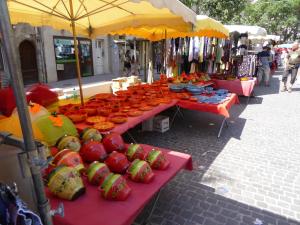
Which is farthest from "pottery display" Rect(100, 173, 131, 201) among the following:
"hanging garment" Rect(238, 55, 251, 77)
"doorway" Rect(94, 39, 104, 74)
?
"doorway" Rect(94, 39, 104, 74)

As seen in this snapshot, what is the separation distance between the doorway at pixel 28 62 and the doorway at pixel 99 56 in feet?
16.6

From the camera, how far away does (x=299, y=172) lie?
3.58 metres

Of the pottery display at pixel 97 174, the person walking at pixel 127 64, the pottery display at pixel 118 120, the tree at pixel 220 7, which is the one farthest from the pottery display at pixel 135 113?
the tree at pixel 220 7

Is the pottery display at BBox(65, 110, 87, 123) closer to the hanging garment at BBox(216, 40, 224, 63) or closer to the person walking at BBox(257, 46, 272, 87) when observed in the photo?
the hanging garment at BBox(216, 40, 224, 63)

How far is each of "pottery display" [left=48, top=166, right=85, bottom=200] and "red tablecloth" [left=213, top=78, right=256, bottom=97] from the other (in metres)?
6.78

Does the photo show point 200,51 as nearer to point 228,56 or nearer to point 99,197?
point 228,56

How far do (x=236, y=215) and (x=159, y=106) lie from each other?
2329 mm

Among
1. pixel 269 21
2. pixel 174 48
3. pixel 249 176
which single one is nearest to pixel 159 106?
pixel 249 176

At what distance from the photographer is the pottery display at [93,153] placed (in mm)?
2291

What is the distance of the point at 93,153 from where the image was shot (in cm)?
229

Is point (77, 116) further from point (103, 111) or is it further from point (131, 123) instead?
point (131, 123)

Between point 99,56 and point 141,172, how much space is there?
16916 millimetres

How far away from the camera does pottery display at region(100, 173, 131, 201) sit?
181cm

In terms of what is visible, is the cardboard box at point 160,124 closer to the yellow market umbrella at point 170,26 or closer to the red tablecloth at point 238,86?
the yellow market umbrella at point 170,26
